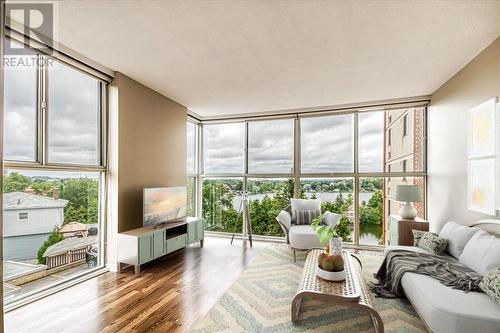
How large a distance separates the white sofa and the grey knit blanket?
3.6 inches

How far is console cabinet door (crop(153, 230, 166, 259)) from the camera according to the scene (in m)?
3.54

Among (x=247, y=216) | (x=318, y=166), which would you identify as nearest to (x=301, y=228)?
(x=247, y=216)

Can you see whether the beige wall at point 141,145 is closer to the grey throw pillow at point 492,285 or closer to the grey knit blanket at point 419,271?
the grey knit blanket at point 419,271

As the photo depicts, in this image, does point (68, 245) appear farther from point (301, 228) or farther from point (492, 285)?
point (492, 285)

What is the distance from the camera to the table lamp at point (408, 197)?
3850 mm

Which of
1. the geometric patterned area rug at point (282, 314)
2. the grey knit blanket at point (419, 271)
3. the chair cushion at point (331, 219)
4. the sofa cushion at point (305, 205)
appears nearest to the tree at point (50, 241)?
the geometric patterned area rug at point (282, 314)

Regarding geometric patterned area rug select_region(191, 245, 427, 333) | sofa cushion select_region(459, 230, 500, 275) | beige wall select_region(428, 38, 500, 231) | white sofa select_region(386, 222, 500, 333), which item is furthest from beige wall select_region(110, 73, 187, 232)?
beige wall select_region(428, 38, 500, 231)

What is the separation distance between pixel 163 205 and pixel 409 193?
3934mm

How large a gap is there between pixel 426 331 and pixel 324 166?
129 inches

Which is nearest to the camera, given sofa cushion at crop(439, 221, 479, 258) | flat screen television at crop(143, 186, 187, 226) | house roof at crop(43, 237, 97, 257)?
sofa cushion at crop(439, 221, 479, 258)

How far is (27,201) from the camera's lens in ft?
8.54

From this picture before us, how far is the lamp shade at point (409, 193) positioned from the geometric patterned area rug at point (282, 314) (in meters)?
1.76

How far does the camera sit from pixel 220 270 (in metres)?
3.50

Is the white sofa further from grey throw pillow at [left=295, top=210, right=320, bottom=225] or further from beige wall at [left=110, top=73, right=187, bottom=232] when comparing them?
beige wall at [left=110, top=73, right=187, bottom=232]
